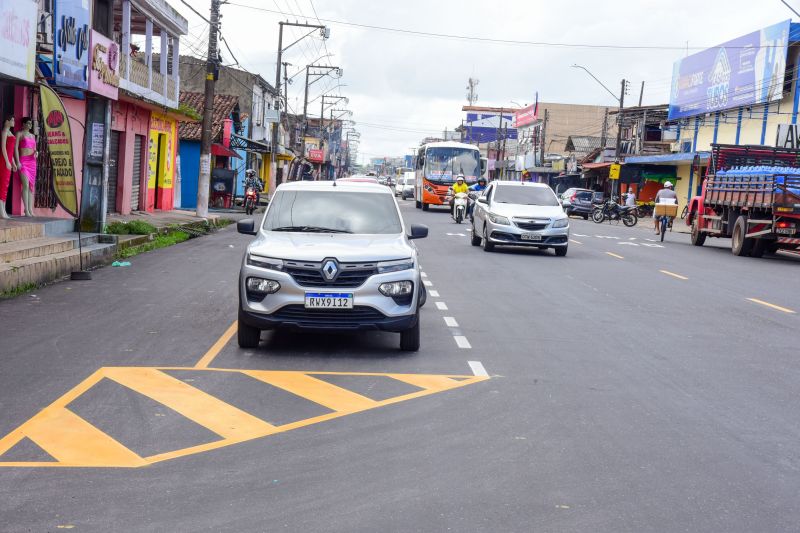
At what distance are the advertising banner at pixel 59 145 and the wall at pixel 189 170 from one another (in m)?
27.0

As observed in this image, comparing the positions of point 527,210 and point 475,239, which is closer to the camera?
point 527,210

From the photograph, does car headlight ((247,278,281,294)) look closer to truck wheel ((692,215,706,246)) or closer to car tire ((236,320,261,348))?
car tire ((236,320,261,348))

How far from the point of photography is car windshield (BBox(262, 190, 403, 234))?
33.6 feet

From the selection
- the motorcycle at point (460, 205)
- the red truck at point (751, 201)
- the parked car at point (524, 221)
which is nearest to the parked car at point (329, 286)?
the parked car at point (524, 221)

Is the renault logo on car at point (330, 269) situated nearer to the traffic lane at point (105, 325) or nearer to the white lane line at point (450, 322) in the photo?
the traffic lane at point (105, 325)

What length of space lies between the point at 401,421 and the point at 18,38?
12.7 m

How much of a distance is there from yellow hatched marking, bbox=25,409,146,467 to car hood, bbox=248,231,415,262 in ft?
9.81

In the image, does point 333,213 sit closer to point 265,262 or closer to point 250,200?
point 265,262

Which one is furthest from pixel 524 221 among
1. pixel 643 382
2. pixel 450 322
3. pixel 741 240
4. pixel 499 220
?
pixel 643 382

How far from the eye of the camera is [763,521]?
4.96 metres

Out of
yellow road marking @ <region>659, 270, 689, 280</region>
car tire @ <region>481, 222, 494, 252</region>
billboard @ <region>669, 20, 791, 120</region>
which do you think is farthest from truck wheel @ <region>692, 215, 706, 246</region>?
billboard @ <region>669, 20, 791, 120</region>

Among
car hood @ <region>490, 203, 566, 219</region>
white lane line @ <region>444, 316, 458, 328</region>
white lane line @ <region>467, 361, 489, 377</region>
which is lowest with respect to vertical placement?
white lane line @ <region>444, 316, 458, 328</region>

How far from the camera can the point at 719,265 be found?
2214 cm

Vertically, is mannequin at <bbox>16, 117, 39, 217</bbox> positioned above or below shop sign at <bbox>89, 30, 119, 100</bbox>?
below
